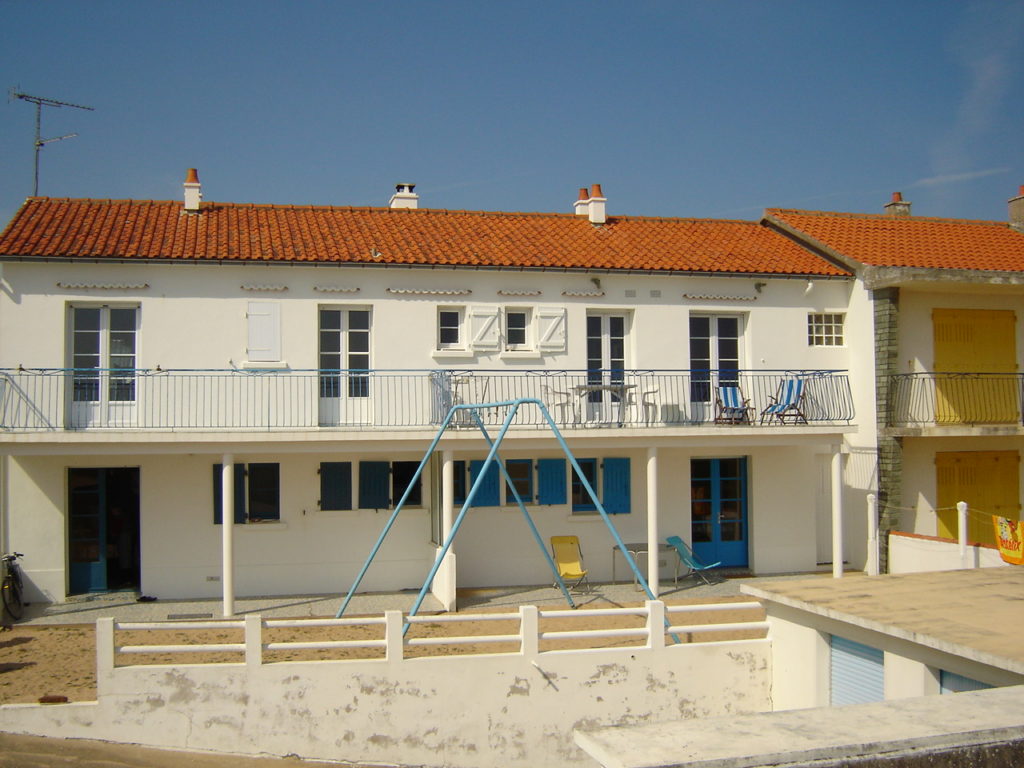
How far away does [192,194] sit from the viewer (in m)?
18.0

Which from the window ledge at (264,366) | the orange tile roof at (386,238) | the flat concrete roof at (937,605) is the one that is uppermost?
the orange tile roof at (386,238)

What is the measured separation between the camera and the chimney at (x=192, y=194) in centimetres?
1795

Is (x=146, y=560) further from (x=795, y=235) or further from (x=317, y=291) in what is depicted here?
(x=795, y=235)

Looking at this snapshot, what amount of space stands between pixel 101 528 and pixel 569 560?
7.94 metres

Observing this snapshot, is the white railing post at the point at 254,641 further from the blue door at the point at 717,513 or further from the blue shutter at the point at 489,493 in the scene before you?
the blue door at the point at 717,513

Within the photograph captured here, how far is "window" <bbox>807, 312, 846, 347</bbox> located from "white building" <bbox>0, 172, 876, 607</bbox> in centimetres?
5

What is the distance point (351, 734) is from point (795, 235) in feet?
44.6

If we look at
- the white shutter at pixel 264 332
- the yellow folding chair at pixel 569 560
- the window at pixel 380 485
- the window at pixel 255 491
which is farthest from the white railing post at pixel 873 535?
the white shutter at pixel 264 332

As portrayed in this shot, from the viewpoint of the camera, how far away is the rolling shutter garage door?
1057 cm

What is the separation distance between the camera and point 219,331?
16.2m

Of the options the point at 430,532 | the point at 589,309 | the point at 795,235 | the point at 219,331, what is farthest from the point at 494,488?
the point at 795,235

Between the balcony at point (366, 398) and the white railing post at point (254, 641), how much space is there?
5091mm

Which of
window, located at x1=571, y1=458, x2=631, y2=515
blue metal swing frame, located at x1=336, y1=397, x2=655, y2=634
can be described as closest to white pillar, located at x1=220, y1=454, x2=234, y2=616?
blue metal swing frame, located at x1=336, y1=397, x2=655, y2=634

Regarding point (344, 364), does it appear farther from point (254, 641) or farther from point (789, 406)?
point (789, 406)
